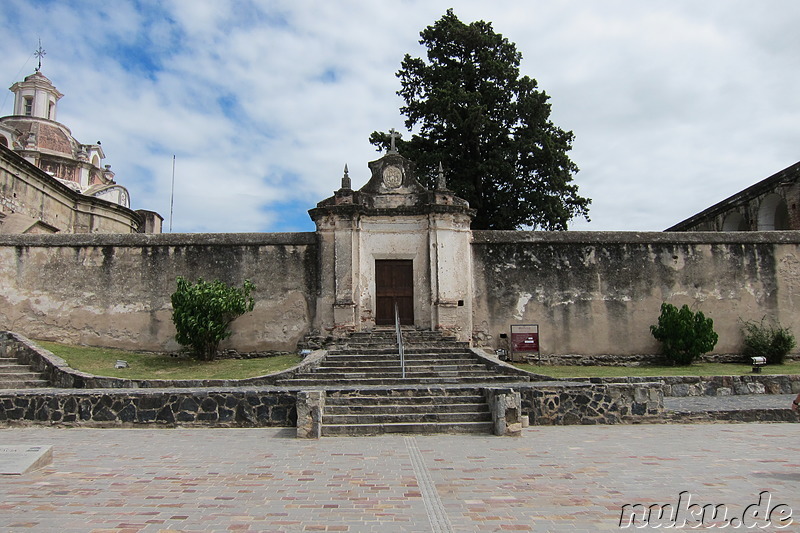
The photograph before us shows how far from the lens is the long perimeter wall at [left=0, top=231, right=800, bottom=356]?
16344mm

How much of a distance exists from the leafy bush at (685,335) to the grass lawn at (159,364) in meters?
9.90

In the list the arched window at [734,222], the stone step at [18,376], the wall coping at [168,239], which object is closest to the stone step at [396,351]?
the wall coping at [168,239]

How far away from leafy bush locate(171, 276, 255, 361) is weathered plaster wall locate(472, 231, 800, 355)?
664cm

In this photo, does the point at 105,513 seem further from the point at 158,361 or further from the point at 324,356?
the point at 158,361

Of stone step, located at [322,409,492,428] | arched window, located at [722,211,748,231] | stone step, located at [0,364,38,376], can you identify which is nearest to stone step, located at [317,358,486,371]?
stone step, located at [322,409,492,428]

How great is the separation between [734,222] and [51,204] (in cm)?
2895

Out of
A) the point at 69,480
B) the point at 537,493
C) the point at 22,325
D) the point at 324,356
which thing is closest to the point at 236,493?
the point at 69,480

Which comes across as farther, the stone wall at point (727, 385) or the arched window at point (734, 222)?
the arched window at point (734, 222)

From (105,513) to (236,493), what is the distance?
114 centimetres

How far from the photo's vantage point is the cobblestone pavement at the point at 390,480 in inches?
193

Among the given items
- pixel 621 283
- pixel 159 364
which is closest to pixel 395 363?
pixel 159 364

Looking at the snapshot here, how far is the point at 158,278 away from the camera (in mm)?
16531

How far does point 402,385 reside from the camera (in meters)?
11.6

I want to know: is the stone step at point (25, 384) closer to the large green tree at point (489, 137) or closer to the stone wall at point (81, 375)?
the stone wall at point (81, 375)
